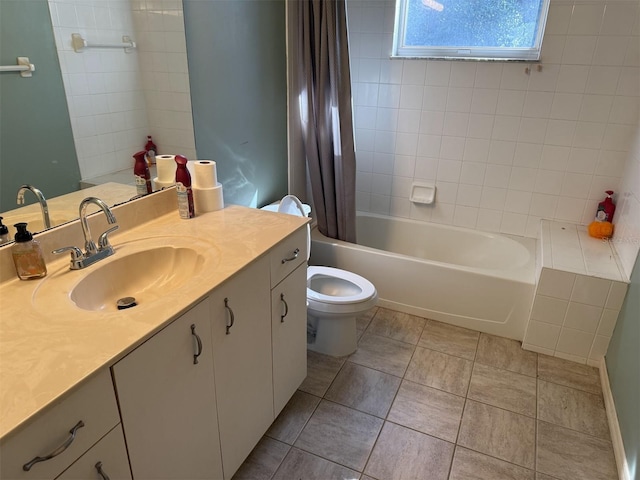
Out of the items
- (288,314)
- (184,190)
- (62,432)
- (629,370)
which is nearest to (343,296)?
(288,314)

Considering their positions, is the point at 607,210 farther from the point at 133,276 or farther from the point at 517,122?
the point at 133,276

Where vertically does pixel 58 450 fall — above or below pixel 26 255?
below

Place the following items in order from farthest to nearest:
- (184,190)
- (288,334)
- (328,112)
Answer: (328,112), (288,334), (184,190)

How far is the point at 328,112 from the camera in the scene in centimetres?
269

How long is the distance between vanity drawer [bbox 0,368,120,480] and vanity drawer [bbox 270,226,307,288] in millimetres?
724

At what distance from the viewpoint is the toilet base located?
7.61 feet

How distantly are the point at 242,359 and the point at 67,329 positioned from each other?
59cm

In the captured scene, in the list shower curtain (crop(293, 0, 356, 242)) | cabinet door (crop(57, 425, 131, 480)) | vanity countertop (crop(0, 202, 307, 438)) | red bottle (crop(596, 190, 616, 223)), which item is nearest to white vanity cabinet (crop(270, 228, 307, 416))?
vanity countertop (crop(0, 202, 307, 438))

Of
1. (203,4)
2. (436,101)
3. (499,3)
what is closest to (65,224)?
(203,4)

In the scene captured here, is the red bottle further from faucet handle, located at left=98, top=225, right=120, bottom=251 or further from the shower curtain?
faucet handle, located at left=98, top=225, right=120, bottom=251

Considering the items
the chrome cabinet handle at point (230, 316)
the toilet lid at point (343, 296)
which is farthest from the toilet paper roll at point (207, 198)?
the toilet lid at point (343, 296)

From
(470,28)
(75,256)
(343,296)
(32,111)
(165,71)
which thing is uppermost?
(470,28)

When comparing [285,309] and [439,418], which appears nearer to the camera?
[285,309]

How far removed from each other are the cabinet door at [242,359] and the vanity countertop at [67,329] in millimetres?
78
